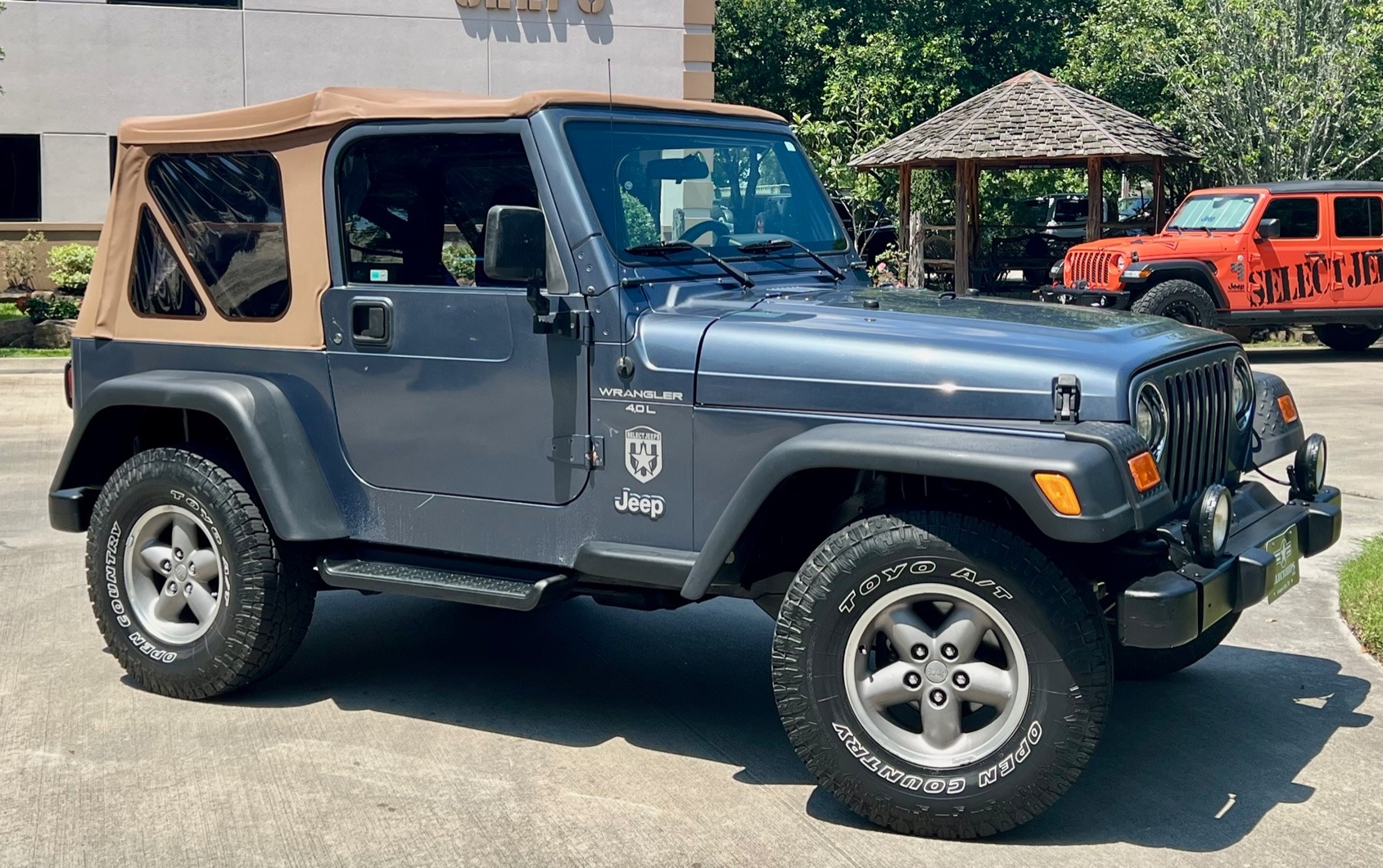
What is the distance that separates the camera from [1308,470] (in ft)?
16.7

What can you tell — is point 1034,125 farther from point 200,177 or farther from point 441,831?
point 441,831

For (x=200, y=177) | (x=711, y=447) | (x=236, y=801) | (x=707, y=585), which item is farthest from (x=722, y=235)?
(x=236, y=801)

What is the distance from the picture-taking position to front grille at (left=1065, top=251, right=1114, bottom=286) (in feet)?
58.0

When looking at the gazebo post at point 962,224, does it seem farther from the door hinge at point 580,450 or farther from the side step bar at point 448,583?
the door hinge at point 580,450

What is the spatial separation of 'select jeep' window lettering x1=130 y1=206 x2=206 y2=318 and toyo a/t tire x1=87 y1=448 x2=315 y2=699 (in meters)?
0.55

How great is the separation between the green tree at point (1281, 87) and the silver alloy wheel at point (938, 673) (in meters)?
17.7

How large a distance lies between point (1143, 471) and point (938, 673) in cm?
77

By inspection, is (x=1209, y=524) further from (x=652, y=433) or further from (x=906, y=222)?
(x=906, y=222)

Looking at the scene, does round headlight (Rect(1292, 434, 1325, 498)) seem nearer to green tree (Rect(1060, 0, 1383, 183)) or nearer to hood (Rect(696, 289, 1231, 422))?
hood (Rect(696, 289, 1231, 422))

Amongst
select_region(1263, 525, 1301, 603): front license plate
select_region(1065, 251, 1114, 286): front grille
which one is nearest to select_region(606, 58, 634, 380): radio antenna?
select_region(1263, 525, 1301, 603): front license plate

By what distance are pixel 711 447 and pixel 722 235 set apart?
101 centimetres

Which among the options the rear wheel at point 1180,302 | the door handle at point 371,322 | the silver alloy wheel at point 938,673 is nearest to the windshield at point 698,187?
the door handle at point 371,322

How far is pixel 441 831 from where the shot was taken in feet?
14.1

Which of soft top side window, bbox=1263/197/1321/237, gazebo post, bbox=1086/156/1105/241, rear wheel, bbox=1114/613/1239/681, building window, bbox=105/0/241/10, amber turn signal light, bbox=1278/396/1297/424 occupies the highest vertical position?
building window, bbox=105/0/241/10
